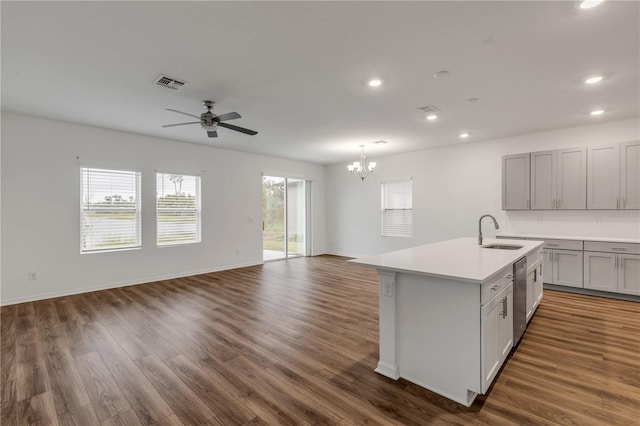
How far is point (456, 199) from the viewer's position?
6.49 m

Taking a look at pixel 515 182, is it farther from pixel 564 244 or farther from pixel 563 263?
pixel 563 263

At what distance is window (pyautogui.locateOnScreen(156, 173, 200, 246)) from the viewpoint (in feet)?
19.4

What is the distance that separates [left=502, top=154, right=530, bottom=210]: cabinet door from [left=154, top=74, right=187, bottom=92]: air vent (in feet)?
18.2

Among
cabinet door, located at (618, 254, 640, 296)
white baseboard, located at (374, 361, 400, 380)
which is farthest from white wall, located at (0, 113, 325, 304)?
cabinet door, located at (618, 254, 640, 296)

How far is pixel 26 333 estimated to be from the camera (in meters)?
3.31

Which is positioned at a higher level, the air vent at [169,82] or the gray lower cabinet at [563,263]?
the air vent at [169,82]

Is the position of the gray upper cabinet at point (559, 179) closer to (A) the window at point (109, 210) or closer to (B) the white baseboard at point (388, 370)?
(B) the white baseboard at point (388, 370)

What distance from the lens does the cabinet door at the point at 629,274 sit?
13.8 ft

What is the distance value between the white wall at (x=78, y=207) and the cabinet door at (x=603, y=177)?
21.9 feet

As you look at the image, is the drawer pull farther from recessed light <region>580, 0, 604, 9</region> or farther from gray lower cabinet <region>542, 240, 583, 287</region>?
gray lower cabinet <region>542, 240, 583, 287</region>

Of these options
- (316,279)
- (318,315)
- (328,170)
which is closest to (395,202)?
(328,170)

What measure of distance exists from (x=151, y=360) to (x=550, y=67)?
15.7ft

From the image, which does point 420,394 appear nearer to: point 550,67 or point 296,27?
point 296,27

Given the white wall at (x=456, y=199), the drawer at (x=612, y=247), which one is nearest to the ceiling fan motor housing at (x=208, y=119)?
the white wall at (x=456, y=199)
